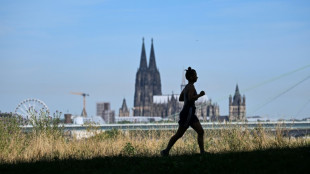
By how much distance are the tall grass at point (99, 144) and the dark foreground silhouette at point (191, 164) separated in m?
1.34

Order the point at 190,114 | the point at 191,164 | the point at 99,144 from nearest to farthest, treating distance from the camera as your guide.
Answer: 1. the point at 191,164
2. the point at 190,114
3. the point at 99,144

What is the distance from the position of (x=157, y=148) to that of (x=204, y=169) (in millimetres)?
5375

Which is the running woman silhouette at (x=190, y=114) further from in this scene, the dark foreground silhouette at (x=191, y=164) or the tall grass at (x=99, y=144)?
the tall grass at (x=99, y=144)

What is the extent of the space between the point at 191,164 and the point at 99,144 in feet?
16.9

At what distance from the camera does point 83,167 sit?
983 cm

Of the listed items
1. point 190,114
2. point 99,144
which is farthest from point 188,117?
point 99,144

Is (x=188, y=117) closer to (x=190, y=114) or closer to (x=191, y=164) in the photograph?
(x=190, y=114)

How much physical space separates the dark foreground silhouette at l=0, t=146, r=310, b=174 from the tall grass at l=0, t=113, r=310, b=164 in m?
1.34

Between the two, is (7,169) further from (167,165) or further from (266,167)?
(266,167)

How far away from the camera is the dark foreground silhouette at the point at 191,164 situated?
28.9 ft

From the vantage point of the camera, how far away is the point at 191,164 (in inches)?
365

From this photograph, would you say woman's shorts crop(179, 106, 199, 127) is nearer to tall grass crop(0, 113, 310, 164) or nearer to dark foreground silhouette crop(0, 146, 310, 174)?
dark foreground silhouette crop(0, 146, 310, 174)

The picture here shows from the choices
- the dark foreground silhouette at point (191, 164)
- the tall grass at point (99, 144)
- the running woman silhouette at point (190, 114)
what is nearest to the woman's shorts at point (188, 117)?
the running woman silhouette at point (190, 114)

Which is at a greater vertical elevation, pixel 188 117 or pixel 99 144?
pixel 188 117
